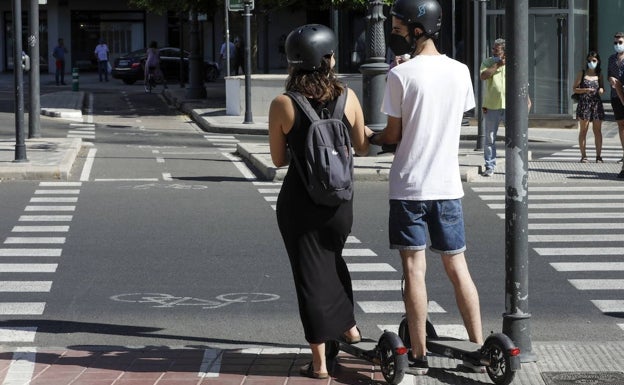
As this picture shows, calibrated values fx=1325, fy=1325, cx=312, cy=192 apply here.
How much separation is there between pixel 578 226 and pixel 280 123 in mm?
7133

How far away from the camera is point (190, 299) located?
9352mm

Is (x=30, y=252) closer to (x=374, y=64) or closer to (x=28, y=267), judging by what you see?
(x=28, y=267)

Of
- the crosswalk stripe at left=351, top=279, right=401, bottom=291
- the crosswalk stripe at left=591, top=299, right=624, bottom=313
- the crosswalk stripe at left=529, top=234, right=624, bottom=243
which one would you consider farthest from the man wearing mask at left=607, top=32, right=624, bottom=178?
the crosswalk stripe at left=591, top=299, right=624, bottom=313

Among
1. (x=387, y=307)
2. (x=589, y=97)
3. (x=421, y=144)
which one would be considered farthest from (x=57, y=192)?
(x=421, y=144)

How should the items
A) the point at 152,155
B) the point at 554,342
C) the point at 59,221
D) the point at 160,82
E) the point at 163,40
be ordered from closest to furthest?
the point at 554,342 < the point at 59,221 < the point at 152,155 < the point at 160,82 < the point at 163,40

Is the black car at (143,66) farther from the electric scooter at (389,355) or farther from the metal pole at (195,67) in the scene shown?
the electric scooter at (389,355)

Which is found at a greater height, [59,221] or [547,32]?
[547,32]

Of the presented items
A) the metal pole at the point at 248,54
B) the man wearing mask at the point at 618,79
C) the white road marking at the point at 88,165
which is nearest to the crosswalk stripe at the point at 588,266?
the man wearing mask at the point at 618,79

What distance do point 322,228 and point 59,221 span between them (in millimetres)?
7378

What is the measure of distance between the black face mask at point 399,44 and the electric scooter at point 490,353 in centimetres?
145

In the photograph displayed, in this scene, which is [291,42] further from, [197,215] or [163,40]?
[163,40]

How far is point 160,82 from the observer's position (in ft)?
151

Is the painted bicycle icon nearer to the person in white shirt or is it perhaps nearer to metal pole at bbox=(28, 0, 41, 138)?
metal pole at bbox=(28, 0, 41, 138)

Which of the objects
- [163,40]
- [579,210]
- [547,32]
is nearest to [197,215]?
[579,210]
